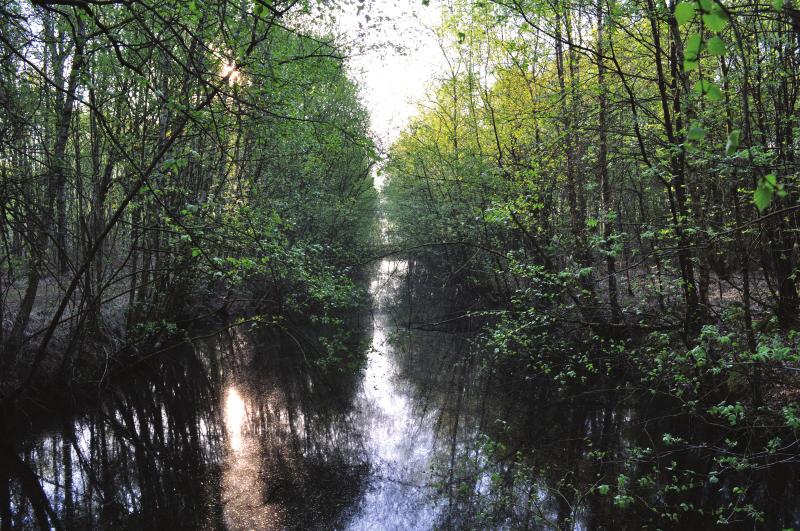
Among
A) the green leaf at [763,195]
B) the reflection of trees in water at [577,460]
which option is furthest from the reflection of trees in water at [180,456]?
the green leaf at [763,195]

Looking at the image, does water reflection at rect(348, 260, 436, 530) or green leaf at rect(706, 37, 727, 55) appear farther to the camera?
water reflection at rect(348, 260, 436, 530)

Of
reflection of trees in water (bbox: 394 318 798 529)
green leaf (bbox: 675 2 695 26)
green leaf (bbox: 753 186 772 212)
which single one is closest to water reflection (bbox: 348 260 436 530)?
reflection of trees in water (bbox: 394 318 798 529)

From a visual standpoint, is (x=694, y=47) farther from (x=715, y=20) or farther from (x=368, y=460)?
(x=368, y=460)

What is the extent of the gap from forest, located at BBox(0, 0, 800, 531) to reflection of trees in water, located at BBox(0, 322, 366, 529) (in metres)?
0.06

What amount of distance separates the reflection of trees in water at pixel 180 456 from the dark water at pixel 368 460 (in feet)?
0.11

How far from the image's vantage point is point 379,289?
1108cm

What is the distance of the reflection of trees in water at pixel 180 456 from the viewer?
7188 mm

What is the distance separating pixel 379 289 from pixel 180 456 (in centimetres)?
501

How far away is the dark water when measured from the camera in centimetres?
695

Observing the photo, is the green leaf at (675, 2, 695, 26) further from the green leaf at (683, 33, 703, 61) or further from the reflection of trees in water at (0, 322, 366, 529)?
the reflection of trees in water at (0, 322, 366, 529)

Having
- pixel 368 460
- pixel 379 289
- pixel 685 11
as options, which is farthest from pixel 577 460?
pixel 685 11

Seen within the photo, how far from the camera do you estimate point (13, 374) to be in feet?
32.2

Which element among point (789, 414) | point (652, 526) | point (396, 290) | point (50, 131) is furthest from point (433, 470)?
point (396, 290)

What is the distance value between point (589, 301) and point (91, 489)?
9942mm
